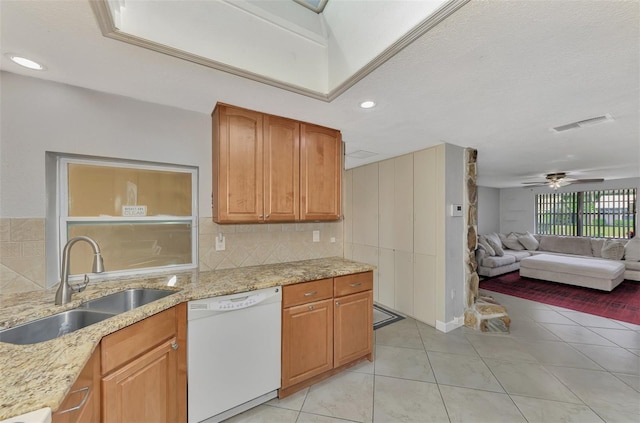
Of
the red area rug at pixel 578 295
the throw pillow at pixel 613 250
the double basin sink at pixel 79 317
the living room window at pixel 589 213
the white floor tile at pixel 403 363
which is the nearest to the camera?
the double basin sink at pixel 79 317

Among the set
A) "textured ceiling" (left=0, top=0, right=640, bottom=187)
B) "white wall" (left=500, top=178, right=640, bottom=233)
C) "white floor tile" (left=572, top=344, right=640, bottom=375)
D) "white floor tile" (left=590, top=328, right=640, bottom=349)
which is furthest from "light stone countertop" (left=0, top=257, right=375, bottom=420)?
"white wall" (left=500, top=178, right=640, bottom=233)

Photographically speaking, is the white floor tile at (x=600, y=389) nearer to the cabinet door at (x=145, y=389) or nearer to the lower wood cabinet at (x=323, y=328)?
the lower wood cabinet at (x=323, y=328)

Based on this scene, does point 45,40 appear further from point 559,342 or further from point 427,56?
point 559,342

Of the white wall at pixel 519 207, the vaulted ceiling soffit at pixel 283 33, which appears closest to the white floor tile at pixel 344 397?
the vaulted ceiling soffit at pixel 283 33

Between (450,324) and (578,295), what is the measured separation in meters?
3.21

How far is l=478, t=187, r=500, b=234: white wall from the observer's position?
7.64 meters

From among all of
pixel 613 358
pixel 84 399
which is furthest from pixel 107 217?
pixel 613 358

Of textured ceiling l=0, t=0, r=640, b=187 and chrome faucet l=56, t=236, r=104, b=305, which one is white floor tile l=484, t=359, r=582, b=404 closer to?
textured ceiling l=0, t=0, r=640, b=187

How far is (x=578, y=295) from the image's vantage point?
14.5 feet

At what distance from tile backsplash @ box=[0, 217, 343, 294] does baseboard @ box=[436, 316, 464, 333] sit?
1.52 m

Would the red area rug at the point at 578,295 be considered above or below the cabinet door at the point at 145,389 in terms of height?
below

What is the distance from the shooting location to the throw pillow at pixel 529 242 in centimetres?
671

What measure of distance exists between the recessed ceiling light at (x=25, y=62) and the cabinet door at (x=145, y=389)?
5.93ft

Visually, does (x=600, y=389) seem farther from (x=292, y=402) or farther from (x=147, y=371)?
(x=147, y=371)
